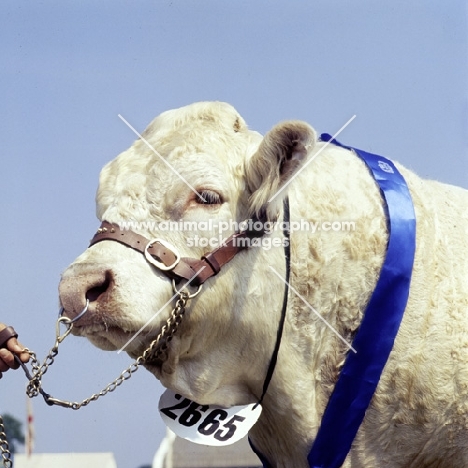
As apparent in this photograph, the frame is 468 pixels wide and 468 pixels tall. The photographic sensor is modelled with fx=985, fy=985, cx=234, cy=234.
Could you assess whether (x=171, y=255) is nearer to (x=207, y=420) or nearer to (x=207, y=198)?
(x=207, y=198)

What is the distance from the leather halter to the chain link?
0.38 ft

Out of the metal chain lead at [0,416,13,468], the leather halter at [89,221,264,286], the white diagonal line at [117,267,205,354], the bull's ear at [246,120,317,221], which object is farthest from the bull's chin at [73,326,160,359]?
the bull's ear at [246,120,317,221]

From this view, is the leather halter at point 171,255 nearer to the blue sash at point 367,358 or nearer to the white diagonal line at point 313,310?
the white diagonal line at point 313,310

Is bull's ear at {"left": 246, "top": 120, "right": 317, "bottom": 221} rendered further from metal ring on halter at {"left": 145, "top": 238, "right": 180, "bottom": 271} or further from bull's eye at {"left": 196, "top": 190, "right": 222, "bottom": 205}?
metal ring on halter at {"left": 145, "top": 238, "right": 180, "bottom": 271}

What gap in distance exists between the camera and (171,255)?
5324 millimetres

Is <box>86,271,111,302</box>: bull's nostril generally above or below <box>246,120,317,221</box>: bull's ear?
below

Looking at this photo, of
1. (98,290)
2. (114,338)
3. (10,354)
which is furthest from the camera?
(114,338)

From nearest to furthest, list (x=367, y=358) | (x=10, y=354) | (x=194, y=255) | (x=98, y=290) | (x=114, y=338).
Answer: (x=10, y=354)
(x=98, y=290)
(x=114, y=338)
(x=194, y=255)
(x=367, y=358)

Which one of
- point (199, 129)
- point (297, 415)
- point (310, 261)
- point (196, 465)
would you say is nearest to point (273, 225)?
point (310, 261)

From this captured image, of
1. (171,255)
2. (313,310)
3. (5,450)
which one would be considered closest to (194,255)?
(171,255)

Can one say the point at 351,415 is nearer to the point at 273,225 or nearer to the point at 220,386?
the point at 220,386

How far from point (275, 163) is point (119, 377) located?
58.0 inches

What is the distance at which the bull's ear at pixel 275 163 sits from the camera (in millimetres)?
5508

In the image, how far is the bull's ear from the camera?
551cm
